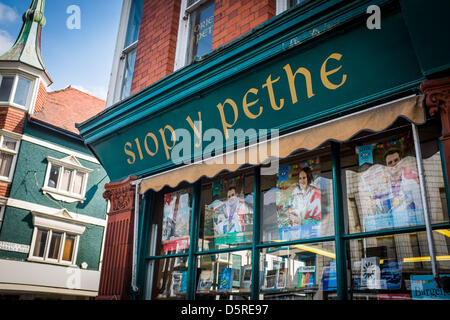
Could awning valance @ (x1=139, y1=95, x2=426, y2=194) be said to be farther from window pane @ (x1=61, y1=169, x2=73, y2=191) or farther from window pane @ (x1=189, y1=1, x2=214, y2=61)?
window pane @ (x1=61, y1=169, x2=73, y2=191)

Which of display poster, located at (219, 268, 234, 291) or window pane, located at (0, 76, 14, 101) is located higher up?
window pane, located at (0, 76, 14, 101)

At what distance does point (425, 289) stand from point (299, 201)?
1.55m

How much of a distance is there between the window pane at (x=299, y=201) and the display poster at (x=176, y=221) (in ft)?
4.54

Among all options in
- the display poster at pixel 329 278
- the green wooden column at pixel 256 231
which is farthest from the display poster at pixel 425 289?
the green wooden column at pixel 256 231

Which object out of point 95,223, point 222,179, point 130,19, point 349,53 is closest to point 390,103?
point 349,53

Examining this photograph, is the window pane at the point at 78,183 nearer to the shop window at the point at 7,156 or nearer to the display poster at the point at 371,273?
the shop window at the point at 7,156

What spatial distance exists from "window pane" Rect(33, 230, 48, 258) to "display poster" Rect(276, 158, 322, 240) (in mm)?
14148

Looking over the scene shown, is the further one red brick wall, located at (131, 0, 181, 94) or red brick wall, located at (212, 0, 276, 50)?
red brick wall, located at (131, 0, 181, 94)

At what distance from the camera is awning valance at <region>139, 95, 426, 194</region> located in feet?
11.0

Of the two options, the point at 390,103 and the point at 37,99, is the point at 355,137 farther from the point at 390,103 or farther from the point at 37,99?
the point at 37,99

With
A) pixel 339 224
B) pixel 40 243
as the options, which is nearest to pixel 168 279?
pixel 339 224

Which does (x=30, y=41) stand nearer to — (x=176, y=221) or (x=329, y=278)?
(x=176, y=221)

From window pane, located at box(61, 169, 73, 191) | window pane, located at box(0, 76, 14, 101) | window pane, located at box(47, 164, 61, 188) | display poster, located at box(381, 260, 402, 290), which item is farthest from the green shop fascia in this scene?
window pane, located at box(0, 76, 14, 101)

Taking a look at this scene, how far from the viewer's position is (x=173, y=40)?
21.5 feet
